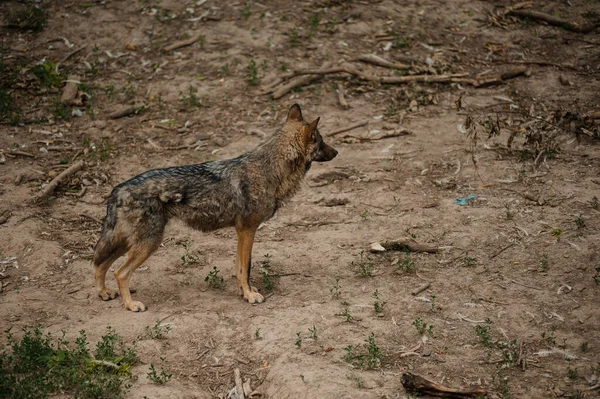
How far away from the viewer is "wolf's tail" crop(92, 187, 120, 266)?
7508 mm

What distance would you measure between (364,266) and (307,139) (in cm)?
192

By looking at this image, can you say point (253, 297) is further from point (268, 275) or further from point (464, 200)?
point (464, 200)

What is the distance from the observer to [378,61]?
1359 centimetres

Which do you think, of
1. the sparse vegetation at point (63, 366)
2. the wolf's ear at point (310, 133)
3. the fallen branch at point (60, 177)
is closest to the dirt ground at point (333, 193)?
the fallen branch at point (60, 177)

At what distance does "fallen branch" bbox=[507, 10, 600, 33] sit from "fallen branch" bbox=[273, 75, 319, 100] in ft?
18.8

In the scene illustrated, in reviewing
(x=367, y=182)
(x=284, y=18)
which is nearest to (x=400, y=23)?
(x=284, y=18)

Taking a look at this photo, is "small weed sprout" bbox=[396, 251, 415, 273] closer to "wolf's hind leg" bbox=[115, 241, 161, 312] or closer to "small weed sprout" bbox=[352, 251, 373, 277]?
"small weed sprout" bbox=[352, 251, 373, 277]

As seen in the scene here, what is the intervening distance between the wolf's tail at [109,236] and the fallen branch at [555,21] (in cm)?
1167

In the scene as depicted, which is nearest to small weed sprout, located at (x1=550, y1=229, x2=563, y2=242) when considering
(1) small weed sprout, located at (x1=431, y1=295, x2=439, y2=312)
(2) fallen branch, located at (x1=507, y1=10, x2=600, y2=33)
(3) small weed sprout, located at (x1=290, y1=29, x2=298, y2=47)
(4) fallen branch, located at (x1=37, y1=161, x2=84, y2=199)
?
(1) small weed sprout, located at (x1=431, y1=295, x2=439, y2=312)

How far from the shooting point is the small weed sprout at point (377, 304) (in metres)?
7.32

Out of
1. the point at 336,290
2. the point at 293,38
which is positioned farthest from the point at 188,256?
the point at 293,38

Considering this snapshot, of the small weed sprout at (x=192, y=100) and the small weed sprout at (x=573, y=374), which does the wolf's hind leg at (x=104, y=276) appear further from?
the small weed sprout at (x=192, y=100)

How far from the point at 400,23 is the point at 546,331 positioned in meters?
9.87

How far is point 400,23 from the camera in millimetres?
14742
